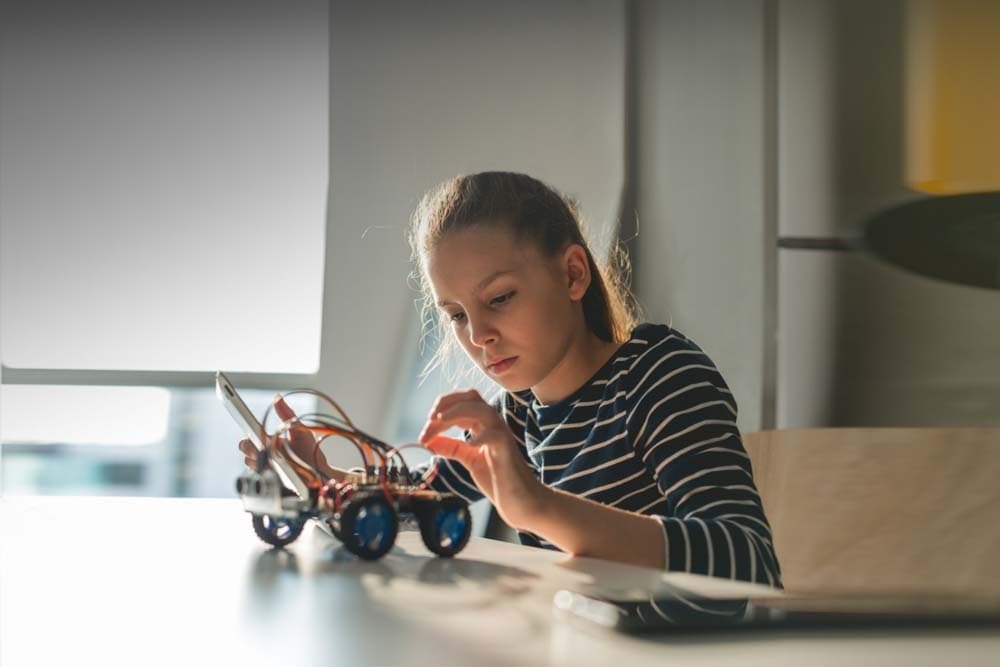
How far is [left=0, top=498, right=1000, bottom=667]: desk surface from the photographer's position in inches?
10.9

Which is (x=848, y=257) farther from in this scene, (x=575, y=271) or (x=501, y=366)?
(x=501, y=366)

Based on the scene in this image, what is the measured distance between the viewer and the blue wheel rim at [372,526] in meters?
0.57

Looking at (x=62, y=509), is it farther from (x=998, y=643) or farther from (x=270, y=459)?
(x=998, y=643)

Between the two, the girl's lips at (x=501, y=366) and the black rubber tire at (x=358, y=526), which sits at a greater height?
the girl's lips at (x=501, y=366)

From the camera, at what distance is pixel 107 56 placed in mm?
2354

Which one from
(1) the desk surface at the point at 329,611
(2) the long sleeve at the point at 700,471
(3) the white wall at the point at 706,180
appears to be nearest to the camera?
(1) the desk surface at the point at 329,611

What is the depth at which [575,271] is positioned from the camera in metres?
1.14

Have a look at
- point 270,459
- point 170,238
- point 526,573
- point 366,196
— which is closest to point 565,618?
point 526,573

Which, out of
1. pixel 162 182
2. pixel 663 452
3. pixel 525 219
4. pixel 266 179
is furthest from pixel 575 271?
pixel 162 182

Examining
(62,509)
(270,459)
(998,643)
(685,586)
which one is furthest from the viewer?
(62,509)

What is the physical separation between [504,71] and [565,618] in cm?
215

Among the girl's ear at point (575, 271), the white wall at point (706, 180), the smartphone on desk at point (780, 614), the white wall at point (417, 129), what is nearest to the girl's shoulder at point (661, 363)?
the girl's ear at point (575, 271)

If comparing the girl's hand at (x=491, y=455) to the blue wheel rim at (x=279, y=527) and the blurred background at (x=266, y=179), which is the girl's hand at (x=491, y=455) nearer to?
the blue wheel rim at (x=279, y=527)

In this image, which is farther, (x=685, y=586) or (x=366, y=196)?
(x=366, y=196)
